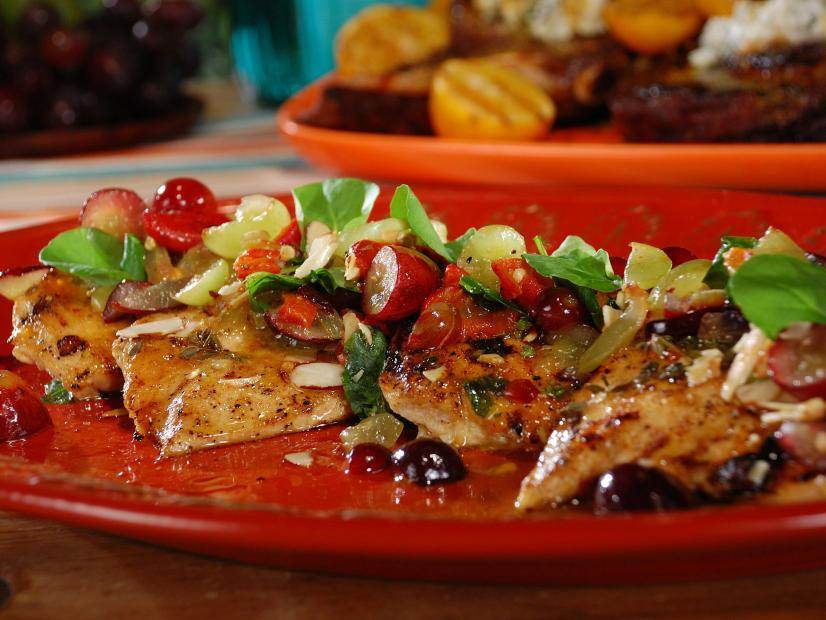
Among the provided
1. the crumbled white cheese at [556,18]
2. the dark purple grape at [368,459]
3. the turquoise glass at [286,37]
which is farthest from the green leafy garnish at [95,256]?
the turquoise glass at [286,37]

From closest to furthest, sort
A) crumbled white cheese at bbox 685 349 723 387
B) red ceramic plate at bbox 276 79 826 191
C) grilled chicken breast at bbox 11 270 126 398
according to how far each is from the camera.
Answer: crumbled white cheese at bbox 685 349 723 387
grilled chicken breast at bbox 11 270 126 398
red ceramic plate at bbox 276 79 826 191

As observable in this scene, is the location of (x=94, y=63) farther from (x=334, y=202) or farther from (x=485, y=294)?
(x=485, y=294)

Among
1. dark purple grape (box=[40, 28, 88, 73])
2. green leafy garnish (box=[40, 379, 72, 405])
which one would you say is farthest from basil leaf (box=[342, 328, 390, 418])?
dark purple grape (box=[40, 28, 88, 73])

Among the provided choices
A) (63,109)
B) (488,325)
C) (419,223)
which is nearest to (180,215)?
(419,223)

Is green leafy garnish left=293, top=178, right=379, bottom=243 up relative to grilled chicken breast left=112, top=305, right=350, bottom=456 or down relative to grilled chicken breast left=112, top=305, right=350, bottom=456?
up

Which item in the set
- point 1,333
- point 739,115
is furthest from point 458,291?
point 739,115

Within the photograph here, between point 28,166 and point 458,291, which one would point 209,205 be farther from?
point 28,166

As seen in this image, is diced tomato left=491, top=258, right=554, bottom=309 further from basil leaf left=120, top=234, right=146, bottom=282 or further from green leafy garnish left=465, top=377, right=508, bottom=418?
basil leaf left=120, top=234, right=146, bottom=282

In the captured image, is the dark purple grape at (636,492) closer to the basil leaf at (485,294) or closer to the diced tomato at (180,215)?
the basil leaf at (485,294)
